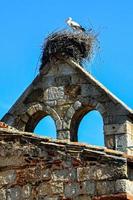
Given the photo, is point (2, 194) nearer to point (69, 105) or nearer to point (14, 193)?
point (14, 193)

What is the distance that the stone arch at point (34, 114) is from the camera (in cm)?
1712

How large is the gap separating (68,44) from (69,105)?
1.74 m

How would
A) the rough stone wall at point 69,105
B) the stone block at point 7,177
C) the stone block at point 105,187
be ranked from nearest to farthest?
the stone block at point 105,187 → the stone block at point 7,177 → the rough stone wall at point 69,105

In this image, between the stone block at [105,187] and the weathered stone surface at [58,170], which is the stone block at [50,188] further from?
the stone block at [105,187]

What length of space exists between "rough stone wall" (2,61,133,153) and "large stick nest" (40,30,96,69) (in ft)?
1.30

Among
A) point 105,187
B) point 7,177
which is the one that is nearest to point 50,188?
point 7,177

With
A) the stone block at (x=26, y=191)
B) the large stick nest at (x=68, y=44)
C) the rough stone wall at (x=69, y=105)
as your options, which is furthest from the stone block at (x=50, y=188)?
the large stick nest at (x=68, y=44)

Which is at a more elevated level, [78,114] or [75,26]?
[75,26]

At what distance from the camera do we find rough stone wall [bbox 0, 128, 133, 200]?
11.0 meters

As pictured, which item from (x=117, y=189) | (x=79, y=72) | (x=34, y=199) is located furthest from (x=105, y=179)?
(x=79, y=72)

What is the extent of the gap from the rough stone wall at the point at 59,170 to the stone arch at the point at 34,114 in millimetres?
4955

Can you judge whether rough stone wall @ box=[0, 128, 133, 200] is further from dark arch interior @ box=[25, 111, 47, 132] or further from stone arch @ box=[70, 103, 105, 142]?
dark arch interior @ box=[25, 111, 47, 132]

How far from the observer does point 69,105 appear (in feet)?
55.8

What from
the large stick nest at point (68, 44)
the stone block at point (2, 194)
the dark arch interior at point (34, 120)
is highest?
the large stick nest at point (68, 44)
